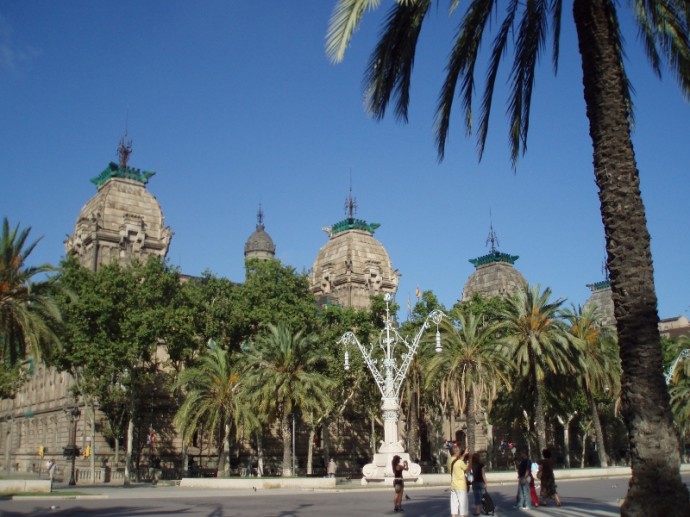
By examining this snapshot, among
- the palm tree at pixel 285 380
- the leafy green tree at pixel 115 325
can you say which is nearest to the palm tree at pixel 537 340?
the palm tree at pixel 285 380

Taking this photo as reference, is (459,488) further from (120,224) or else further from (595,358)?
(120,224)

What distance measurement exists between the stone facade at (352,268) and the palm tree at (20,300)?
4822cm

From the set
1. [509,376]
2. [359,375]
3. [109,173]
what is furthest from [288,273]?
[109,173]

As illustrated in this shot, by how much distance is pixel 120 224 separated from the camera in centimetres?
5956

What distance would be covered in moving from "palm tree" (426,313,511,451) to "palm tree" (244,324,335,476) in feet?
21.6

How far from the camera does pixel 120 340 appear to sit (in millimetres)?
42500


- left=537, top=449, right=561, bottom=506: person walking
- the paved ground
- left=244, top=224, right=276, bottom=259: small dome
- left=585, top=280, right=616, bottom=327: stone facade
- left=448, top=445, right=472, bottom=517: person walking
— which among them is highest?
left=244, top=224, right=276, bottom=259: small dome

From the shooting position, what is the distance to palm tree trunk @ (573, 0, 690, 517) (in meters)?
10.3

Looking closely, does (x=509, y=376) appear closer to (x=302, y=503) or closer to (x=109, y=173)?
(x=302, y=503)

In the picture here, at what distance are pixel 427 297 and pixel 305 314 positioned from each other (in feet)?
30.9

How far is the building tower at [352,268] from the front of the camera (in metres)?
74.2

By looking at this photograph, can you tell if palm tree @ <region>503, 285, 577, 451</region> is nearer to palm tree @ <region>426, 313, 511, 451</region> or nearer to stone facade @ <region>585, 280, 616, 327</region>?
palm tree @ <region>426, 313, 511, 451</region>

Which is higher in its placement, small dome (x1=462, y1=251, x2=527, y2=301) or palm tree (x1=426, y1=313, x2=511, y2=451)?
small dome (x1=462, y1=251, x2=527, y2=301)

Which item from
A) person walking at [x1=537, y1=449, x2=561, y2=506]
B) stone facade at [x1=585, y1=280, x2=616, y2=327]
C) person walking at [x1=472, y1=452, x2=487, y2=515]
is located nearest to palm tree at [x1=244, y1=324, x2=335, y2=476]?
person walking at [x1=537, y1=449, x2=561, y2=506]
